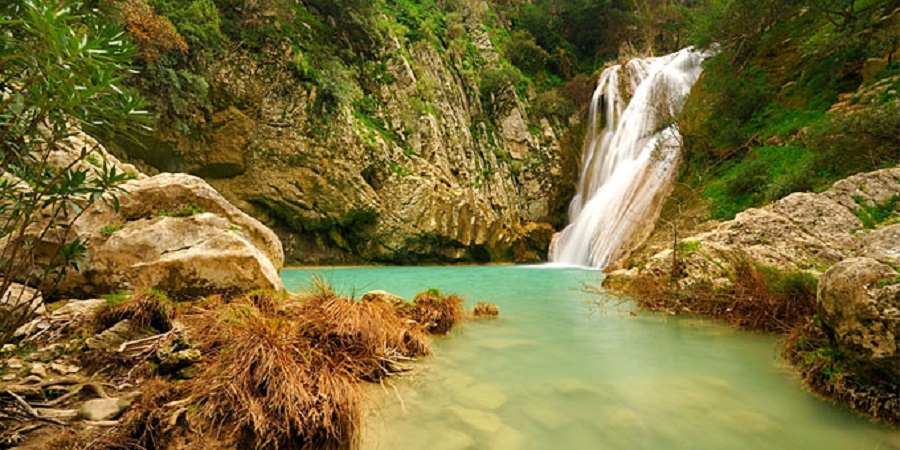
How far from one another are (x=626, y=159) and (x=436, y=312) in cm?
1622

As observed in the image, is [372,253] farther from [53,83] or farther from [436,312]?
[53,83]

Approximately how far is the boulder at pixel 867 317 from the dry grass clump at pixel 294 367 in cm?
318

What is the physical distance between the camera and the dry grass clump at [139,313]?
2.84 metres

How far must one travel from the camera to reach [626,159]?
58.1 ft

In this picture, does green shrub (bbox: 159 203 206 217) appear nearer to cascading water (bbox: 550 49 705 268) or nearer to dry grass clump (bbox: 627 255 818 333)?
dry grass clump (bbox: 627 255 818 333)

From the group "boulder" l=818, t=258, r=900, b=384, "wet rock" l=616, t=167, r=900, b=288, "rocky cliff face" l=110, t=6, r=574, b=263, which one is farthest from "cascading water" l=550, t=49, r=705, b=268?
"boulder" l=818, t=258, r=900, b=384

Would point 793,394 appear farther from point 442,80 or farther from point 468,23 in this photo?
point 468,23

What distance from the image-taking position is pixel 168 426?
6.10 feet

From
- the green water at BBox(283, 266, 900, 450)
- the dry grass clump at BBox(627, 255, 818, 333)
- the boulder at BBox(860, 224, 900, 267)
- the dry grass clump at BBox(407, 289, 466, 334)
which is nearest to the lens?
the green water at BBox(283, 266, 900, 450)

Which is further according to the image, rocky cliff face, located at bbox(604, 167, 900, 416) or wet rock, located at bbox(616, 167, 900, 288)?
wet rock, located at bbox(616, 167, 900, 288)

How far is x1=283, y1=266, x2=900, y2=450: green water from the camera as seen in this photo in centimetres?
222

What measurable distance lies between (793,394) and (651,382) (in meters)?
0.95

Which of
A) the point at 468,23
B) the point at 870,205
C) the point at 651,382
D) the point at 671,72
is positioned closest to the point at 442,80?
the point at 468,23

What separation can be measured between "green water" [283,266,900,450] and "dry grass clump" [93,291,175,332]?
1.81 m
